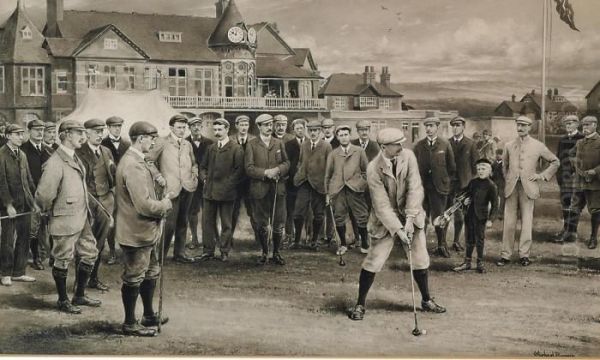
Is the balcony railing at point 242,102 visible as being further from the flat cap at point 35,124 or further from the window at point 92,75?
the flat cap at point 35,124

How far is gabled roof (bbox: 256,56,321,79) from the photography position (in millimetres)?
5145

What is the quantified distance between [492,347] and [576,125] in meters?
1.85

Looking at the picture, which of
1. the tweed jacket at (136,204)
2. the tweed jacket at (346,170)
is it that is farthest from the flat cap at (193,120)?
the tweed jacket at (346,170)

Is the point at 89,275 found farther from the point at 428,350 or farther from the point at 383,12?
the point at 383,12

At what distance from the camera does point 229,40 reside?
5168 millimetres

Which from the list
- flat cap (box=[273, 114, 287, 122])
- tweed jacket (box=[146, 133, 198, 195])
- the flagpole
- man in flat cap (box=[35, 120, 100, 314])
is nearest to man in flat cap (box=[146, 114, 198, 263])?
tweed jacket (box=[146, 133, 198, 195])

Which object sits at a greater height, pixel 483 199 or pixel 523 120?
pixel 523 120

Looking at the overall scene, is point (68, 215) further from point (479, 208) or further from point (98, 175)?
point (479, 208)

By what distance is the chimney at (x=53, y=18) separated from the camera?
509 centimetres

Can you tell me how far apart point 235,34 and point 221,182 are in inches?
45.4

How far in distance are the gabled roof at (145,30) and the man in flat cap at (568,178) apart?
2.89m

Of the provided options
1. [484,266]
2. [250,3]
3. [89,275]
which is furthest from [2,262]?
[484,266]

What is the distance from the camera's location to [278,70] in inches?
204

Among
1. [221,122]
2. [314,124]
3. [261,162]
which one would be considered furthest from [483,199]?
[221,122]
